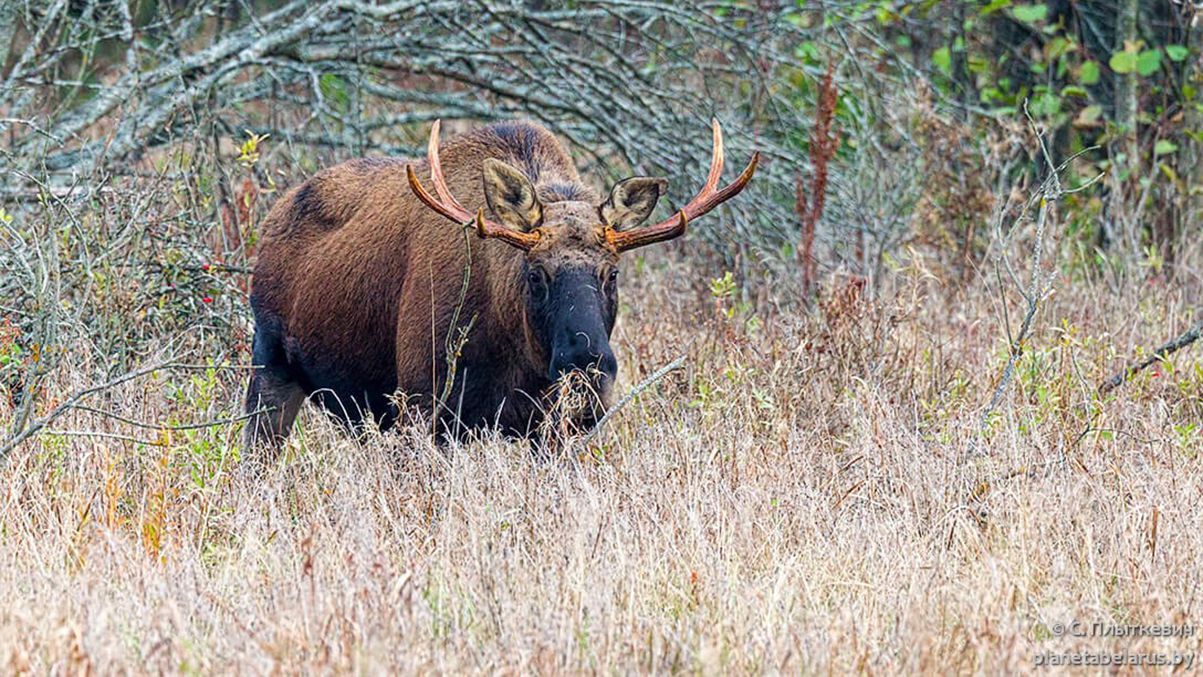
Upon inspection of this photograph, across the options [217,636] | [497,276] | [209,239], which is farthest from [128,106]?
[217,636]

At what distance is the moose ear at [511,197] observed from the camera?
5.99 meters

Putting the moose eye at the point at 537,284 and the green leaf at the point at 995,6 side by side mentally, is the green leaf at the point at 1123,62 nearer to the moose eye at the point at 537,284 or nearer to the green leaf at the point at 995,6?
the green leaf at the point at 995,6

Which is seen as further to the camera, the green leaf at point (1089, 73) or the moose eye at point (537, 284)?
the green leaf at point (1089, 73)

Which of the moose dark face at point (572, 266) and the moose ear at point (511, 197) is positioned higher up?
the moose ear at point (511, 197)

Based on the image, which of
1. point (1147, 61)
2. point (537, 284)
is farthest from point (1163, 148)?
point (537, 284)

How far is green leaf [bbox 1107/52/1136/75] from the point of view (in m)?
10.3

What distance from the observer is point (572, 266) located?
5.86m

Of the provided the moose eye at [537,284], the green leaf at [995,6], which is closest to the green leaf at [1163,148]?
the green leaf at [995,6]

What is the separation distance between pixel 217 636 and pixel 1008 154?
7.35 m

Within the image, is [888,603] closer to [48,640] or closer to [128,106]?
[48,640]

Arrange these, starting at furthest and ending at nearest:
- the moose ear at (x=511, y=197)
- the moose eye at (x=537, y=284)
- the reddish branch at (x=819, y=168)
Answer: the reddish branch at (x=819, y=168) < the moose ear at (x=511, y=197) < the moose eye at (x=537, y=284)

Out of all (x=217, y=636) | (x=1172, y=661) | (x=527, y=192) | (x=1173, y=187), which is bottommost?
(x=1173, y=187)

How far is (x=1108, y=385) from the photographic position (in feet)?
23.1

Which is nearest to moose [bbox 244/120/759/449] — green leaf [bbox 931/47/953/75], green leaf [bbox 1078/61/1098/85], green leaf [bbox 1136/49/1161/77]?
green leaf [bbox 1136/49/1161/77]
